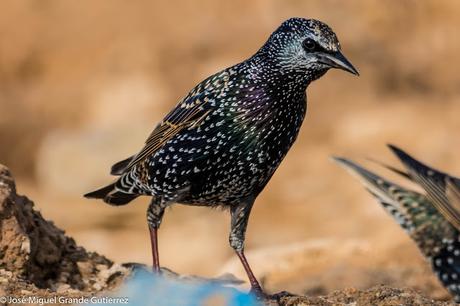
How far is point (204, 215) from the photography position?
11773mm

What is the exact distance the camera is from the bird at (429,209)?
26.8 ft

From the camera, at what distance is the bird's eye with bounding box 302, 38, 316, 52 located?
5902mm

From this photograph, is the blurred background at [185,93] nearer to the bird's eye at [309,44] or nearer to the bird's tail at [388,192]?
the bird's tail at [388,192]

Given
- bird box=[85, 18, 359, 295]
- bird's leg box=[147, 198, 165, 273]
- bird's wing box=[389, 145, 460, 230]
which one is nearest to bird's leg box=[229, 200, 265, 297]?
bird box=[85, 18, 359, 295]

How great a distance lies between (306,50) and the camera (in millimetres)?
5926

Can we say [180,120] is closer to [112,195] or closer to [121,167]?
[121,167]

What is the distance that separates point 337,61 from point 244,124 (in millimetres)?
547

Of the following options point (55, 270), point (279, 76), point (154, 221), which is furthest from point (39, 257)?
point (279, 76)

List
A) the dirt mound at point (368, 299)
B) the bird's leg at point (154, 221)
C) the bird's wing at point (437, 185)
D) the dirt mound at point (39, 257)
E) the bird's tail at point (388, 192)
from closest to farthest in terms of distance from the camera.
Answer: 1. the dirt mound at point (368, 299)
2. the dirt mound at point (39, 257)
3. the bird's leg at point (154, 221)
4. the bird's wing at point (437, 185)
5. the bird's tail at point (388, 192)

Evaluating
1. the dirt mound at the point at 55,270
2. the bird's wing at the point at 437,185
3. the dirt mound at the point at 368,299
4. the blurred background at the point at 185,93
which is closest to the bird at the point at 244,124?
the dirt mound at the point at 368,299

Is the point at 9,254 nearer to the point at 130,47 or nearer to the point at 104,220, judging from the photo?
the point at 104,220

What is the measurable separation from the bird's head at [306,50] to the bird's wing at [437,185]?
90.7 inches

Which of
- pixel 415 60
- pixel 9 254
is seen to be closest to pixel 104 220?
pixel 415 60

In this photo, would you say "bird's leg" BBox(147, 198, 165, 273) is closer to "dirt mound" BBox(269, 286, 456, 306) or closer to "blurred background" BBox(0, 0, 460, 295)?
"dirt mound" BBox(269, 286, 456, 306)
